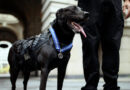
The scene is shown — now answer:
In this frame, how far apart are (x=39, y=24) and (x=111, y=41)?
15967mm

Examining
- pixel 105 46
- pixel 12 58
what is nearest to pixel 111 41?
pixel 105 46

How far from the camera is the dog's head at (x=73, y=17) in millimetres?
2787

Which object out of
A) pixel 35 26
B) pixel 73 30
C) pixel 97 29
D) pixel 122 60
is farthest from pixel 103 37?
pixel 35 26

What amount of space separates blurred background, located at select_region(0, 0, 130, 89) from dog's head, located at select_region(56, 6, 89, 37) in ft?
23.6

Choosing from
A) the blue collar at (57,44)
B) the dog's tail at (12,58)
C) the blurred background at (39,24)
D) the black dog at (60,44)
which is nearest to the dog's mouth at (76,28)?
the black dog at (60,44)

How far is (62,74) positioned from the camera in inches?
118

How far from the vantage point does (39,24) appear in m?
19.1

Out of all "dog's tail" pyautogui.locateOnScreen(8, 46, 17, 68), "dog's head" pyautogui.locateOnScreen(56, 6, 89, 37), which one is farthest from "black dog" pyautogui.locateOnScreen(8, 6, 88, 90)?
"dog's tail" pyautogui.locateOnScreen(8, 46, 17, 68)

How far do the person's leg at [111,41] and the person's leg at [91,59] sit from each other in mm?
152

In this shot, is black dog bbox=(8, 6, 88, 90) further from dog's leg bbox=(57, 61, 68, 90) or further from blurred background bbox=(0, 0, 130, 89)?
blurred background bbox=(0, 0, 130, 89)

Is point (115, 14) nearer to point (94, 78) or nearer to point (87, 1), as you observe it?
point (87, 1)

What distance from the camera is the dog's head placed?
279 cm

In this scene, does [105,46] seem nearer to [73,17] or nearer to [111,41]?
[111,41]

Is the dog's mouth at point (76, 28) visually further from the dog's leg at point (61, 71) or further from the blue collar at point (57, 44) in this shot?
the dog's leg at point (61, 71)
